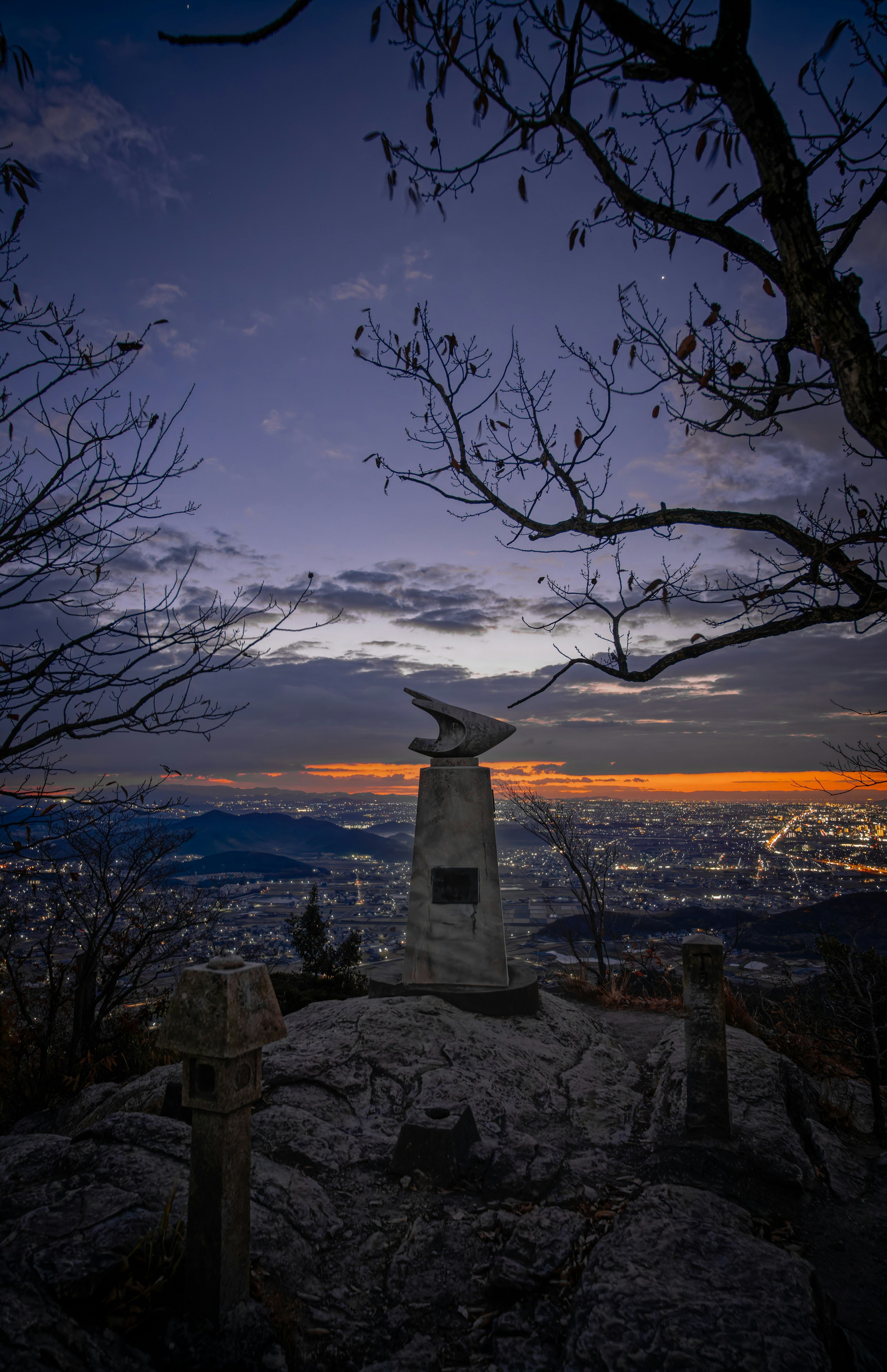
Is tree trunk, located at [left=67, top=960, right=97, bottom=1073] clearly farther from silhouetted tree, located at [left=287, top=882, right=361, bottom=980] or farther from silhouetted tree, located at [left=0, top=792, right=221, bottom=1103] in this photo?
silhouetted tree, located at [left=287, top=882, right=361, bottom=980]

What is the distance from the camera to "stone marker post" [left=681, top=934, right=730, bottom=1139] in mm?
5457

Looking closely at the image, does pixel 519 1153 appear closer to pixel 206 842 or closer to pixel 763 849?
pixel 763 849

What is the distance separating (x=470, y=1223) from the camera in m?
4.44

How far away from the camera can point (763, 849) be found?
3028cm

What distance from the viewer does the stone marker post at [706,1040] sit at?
546 centimetres

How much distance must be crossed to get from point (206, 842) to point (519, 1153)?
32669mm

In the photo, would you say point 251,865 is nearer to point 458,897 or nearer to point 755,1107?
point 458,897

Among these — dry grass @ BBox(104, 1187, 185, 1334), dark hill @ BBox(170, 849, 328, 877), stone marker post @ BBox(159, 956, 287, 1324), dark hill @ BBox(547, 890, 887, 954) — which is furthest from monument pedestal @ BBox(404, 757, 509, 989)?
dark hill @ BBox(170, 849, 328, 877)

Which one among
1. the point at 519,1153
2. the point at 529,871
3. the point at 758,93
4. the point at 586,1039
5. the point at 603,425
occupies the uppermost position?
the point at 758,93

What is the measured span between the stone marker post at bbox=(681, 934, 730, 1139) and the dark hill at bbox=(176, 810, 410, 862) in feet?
123

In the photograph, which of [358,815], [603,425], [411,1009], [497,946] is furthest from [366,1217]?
[358,815]

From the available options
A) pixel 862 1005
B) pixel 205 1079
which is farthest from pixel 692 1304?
pixel 862 1005

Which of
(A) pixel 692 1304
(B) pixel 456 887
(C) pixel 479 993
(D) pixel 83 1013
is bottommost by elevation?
(D) pixel 83 1013

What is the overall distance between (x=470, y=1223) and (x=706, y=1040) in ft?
8.35
